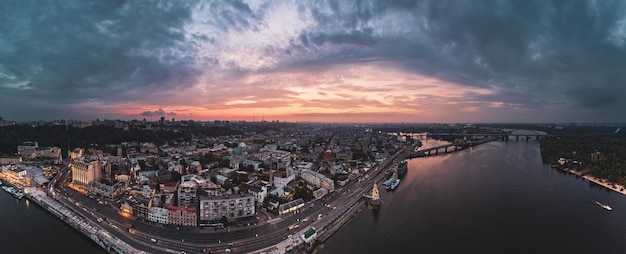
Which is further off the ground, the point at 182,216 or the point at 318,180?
the point at 318,180

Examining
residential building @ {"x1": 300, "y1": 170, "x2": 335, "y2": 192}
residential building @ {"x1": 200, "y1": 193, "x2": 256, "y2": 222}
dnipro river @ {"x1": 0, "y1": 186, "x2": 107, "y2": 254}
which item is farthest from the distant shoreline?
dnipro river @ {"x1": 0, "y1": 186, "x2": 107, "y2": 254}

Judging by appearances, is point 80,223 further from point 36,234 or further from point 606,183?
point 606,183

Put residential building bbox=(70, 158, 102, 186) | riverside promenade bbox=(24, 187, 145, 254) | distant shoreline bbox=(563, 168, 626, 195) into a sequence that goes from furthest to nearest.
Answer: distant shoreline bbox=(563, 168, 626, 195)
residential building bbox=(70, 158, 102, 186)
riverside promenade bbox=(24, 187, 145, 254)

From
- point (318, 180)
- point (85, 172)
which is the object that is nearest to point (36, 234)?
point (85, 172)

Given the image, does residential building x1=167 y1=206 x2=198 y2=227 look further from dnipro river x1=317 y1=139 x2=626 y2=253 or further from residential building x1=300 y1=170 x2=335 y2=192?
residential building x1=300 y1=170 x2=335 y2=192

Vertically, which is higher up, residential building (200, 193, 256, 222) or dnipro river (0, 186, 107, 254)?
residential building (200, 193, 256, 222)

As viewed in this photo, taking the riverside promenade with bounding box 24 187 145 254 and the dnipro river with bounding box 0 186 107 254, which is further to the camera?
the dnipro river with bounding box 0 186 107 254
